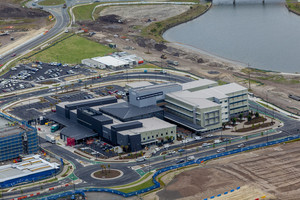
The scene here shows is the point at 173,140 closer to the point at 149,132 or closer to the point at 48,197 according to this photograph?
the point at 149,132

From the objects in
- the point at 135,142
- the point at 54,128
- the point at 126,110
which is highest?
the point at 126,110

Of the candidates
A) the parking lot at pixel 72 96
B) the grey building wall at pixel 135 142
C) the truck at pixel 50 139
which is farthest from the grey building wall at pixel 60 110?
the grey building wall at pixel 135 142

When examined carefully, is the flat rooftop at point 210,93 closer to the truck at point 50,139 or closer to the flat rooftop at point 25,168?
the truck at point 50,139

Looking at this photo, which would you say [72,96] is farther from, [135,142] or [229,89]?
[135,142]

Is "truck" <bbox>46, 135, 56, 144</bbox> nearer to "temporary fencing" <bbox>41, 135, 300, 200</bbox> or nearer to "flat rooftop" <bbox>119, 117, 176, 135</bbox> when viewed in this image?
"flat rooftop" <bbox>119, 117, 176, 135</bbox>

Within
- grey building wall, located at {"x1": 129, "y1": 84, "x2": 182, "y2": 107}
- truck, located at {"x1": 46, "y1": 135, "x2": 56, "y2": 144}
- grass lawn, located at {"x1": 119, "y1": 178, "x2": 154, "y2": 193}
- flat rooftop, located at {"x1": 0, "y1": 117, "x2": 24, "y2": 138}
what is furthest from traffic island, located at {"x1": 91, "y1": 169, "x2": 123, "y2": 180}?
grey building wall, located at {"x1": 129, "y1": 84, "x2": 182, "y2": 107}

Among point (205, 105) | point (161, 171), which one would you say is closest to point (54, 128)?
point (205, 105)

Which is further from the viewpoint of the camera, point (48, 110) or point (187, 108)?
point (48, 110)

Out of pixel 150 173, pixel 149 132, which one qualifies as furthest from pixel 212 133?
pixel 150 173
